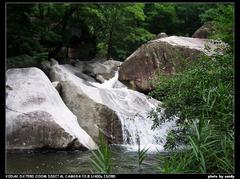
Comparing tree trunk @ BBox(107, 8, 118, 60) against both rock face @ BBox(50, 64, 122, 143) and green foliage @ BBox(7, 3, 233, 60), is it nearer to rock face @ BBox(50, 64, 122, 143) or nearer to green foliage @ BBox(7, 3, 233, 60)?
green foliage @ BBox(7, 3, 233, 60)

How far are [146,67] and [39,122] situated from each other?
7108mm

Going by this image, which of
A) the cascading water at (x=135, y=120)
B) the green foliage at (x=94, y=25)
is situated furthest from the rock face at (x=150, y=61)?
the cascading water at (x=135, y=120)

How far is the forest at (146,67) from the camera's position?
551cm

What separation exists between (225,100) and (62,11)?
40.1ft

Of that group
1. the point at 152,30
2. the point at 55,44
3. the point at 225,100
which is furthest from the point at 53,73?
the point at 152,30

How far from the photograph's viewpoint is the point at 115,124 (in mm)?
10945

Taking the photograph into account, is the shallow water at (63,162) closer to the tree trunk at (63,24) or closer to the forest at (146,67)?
Result: the forest at (146,67)

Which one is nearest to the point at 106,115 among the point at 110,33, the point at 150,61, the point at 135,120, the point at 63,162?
the point at 135,120

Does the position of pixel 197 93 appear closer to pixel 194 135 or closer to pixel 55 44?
pixel 194 135

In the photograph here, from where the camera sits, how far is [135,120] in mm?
11625

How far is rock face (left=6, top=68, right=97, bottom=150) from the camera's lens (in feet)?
30.1

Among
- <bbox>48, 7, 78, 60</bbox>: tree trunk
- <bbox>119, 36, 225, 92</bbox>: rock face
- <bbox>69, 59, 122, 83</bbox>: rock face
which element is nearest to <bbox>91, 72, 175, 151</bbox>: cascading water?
<bbox>119, 36, 225, 92</bbox>: rock face

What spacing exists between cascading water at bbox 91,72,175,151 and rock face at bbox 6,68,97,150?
1.49 metres
